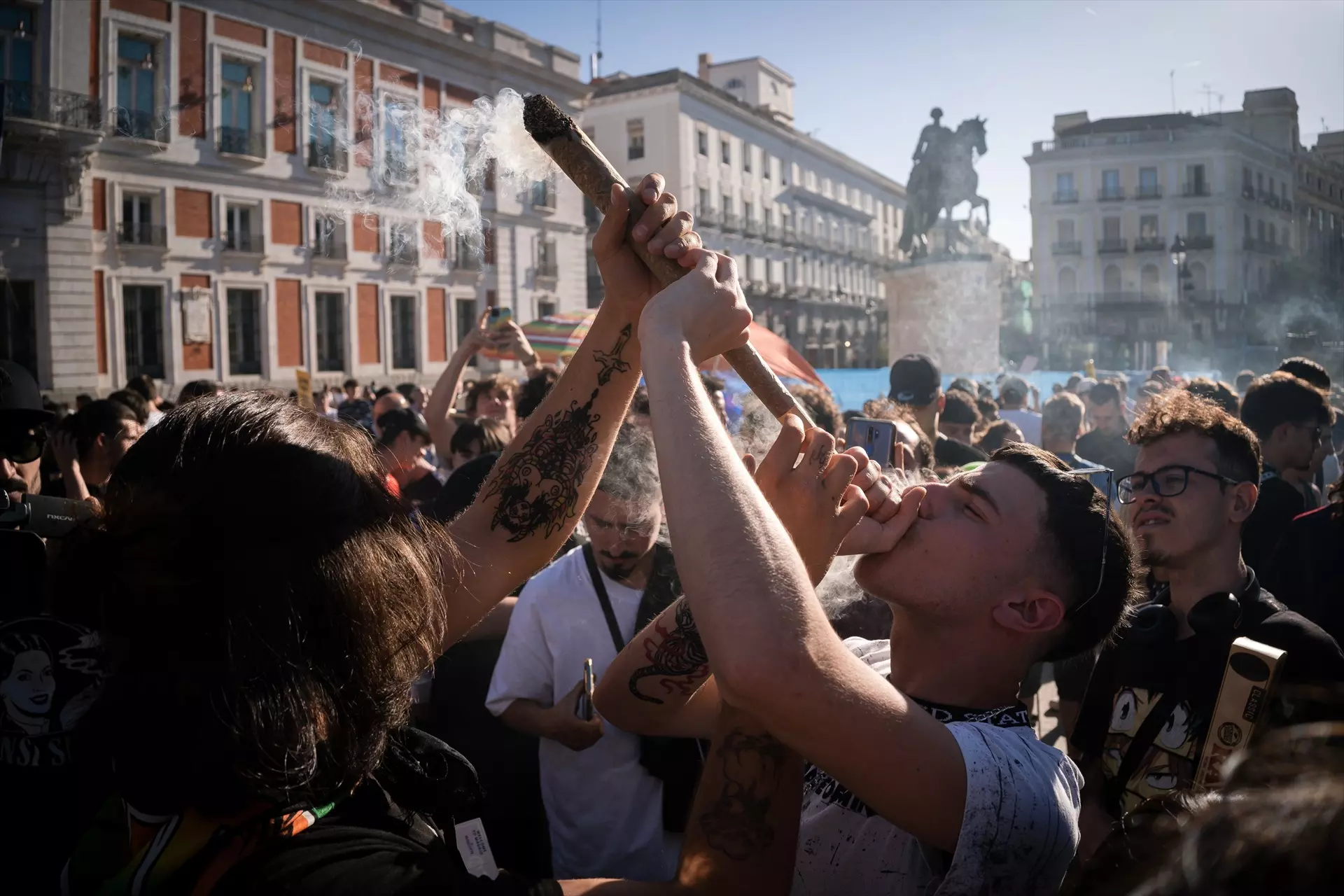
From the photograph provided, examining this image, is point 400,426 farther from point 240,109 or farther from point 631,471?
point 240,109

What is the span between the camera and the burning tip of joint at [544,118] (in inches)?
68.9

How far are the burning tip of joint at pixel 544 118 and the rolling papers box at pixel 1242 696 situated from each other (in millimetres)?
1484

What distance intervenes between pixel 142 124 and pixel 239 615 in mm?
22666

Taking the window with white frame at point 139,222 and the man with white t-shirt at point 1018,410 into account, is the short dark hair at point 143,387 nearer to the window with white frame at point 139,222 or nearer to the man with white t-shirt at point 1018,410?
the man with white t-shirt at point 1018,410

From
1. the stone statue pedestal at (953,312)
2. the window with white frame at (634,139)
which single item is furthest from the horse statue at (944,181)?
the window with white frame at (634,139)

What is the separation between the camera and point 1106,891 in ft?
2.72

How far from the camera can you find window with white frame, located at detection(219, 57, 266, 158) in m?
19.3

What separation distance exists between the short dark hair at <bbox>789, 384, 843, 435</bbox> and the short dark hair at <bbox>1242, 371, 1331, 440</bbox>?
2.04m

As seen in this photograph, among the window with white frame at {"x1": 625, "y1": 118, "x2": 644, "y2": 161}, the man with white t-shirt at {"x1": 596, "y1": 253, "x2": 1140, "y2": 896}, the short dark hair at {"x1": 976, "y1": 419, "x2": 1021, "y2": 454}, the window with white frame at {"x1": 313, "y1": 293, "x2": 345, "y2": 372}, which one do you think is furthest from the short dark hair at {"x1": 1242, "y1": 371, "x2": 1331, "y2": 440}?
the window with white frame at {"x1": 625, "y1": 118, "x2": 644, "y2": 161}

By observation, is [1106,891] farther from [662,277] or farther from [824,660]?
[662,277]

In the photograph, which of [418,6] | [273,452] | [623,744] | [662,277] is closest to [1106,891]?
[273,452]

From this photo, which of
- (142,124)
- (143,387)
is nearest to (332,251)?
(142,124)

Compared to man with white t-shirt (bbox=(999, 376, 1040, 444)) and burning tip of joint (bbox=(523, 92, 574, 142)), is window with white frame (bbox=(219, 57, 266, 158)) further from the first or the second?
burning tip of joint (bbox=(523, 92, 574, 142))

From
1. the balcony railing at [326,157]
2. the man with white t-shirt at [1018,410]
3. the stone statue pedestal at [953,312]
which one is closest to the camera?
the man with white t-shirt at [1018,410]
